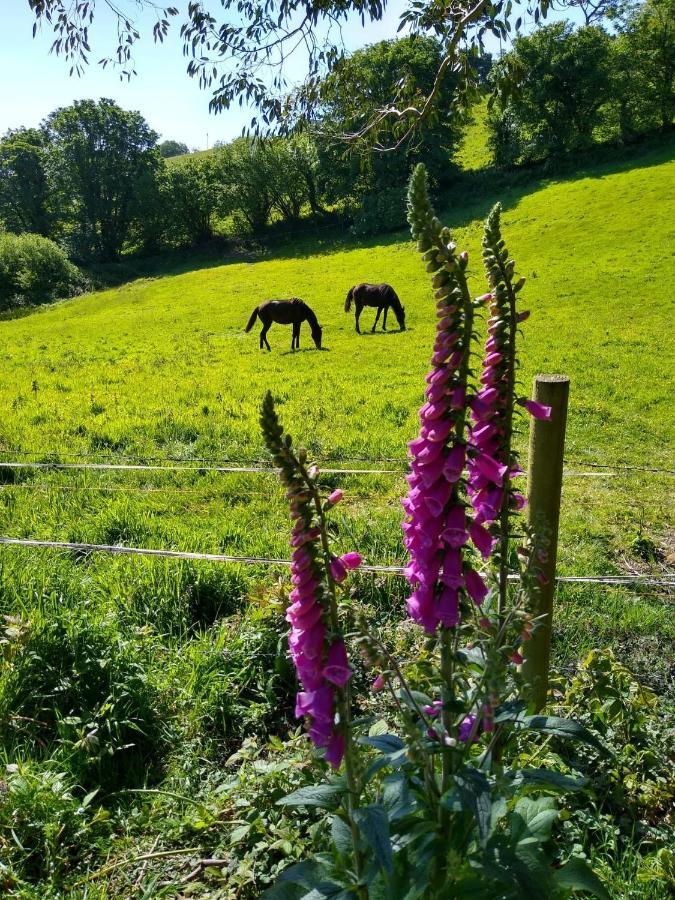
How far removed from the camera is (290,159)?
59.1m

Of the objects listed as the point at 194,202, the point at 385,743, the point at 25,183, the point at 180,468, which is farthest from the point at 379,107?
the point at 25,183

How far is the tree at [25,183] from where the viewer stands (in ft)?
222

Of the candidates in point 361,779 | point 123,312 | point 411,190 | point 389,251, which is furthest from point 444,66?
point 389,251

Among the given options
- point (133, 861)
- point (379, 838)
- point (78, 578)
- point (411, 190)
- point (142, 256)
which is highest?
point (142, 256)

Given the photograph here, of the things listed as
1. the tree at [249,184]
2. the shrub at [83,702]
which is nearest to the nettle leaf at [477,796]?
the shrub at [83,702]

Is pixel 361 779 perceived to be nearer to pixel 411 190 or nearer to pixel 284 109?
pixel 411 190

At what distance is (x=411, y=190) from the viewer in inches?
67.4

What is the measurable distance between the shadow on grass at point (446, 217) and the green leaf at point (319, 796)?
44572 millimetres

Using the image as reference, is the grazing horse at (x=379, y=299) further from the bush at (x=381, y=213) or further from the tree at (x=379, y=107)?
the bush at (x=381, y=213)

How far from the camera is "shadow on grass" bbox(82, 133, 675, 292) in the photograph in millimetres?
45750

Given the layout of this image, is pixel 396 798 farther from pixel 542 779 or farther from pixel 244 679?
pixel 244 679

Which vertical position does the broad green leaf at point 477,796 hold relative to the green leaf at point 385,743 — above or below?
above

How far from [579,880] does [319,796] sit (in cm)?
92

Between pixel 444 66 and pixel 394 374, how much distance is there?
1125cm
